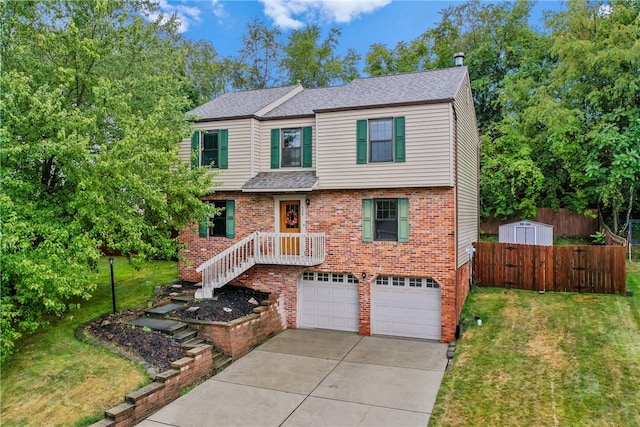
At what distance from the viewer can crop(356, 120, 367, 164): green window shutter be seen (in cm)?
1245

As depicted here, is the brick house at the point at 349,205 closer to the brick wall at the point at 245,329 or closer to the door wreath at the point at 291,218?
the door wreath at the point at 291,218

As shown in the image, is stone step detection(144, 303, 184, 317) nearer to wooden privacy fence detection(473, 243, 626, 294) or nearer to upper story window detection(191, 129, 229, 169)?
upper story window detection(191, 129, 229, 169)

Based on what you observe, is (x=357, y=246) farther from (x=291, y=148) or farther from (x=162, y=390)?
(x=162, y=390)

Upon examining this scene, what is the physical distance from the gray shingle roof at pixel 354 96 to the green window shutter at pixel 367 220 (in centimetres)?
290

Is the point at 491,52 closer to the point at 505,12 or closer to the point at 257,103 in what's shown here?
the point at 505,12

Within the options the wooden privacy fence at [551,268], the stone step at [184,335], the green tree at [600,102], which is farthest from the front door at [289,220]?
the green tree at [600,102]

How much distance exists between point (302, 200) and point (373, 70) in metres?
21.6

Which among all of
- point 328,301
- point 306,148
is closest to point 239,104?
point 306,148

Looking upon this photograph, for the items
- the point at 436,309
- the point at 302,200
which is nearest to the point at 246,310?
the point at 302,200

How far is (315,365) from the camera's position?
34.1 feet

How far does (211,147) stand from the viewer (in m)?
14.1

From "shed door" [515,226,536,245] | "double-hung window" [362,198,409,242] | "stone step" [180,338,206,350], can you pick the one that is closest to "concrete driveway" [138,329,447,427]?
"stone step" [180,338,206,350]

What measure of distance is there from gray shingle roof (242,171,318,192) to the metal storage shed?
11.4 metres

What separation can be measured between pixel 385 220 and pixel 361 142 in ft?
7.92
